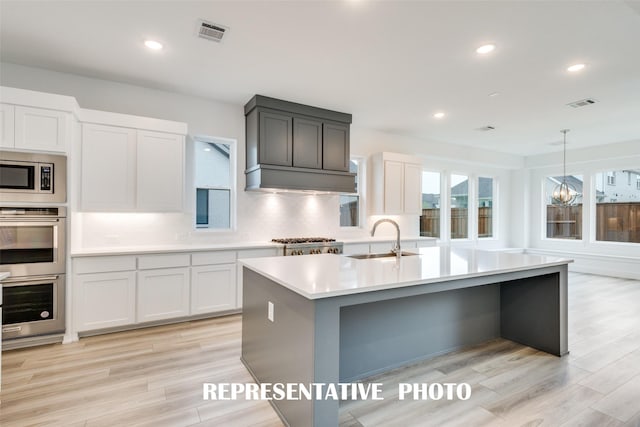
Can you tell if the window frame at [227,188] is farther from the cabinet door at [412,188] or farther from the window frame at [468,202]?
the window frame at [468,202]

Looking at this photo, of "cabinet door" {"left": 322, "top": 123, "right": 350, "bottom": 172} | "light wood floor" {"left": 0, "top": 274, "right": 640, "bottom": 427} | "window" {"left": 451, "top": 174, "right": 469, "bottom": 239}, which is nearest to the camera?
"light wood floor" {"left": 0, "top": 274, "right": 640, "bottom": 427}

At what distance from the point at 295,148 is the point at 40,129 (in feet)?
8.85

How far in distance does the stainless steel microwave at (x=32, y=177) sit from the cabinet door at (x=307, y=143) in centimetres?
257

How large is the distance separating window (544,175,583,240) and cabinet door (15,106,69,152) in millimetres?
8844

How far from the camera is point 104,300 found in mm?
3352

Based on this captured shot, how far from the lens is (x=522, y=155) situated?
8070 mm

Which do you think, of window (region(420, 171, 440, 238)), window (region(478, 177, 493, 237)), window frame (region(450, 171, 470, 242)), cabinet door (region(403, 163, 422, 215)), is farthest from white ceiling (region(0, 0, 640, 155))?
window (region(478, 177, 493, 237))

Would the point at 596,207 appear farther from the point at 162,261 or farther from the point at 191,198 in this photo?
the point at 162,261

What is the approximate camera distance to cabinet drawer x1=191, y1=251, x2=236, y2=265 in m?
3.79

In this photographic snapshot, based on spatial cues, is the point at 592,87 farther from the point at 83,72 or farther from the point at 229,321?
the point at 83,72

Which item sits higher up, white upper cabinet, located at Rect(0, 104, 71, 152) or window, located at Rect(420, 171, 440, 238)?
white upper cabinet, located at Rect(0, 104, 71, 152)

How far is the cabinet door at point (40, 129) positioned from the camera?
2.96 meters

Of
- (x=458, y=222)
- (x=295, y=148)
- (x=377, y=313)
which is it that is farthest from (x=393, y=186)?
(x=377, y=313)

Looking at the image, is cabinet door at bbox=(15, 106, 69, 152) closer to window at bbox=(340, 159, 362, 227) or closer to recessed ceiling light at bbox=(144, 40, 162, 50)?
recessed ceiling light at bbox=(144, 40, 162, 50)
